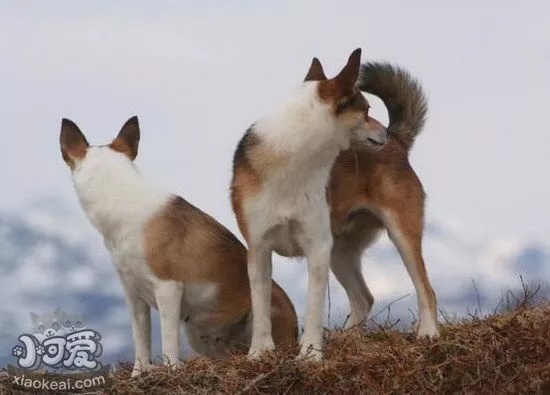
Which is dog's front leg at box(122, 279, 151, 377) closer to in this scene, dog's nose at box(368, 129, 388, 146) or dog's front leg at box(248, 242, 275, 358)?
dog's front leg at box(248, 242, 275, 358)

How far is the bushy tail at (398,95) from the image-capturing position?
9617 millimetres

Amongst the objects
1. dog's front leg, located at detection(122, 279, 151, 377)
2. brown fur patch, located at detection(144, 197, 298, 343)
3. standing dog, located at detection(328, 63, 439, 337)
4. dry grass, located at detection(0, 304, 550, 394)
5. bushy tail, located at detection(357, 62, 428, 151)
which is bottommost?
dry grass, located at detection(0, 304, 550, 394)

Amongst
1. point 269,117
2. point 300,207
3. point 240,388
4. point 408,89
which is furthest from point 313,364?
point 408,89

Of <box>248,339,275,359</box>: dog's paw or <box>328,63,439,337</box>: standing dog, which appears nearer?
<box>248,339,275,359</box>: dog's paw

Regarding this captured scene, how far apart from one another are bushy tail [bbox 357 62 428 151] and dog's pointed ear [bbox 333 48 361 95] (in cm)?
136

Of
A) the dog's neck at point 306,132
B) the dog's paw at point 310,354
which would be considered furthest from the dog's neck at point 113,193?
the dog's paw at point 310,354

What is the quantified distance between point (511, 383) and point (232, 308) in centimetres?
227

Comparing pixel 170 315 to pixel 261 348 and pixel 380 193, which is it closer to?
Answer: pixel 261 348

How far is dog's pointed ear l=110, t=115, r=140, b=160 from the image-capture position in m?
8.91

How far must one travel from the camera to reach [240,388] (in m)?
7.94

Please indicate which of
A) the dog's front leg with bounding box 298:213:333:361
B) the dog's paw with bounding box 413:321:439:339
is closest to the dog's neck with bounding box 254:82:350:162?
the dog's front leg with bounding box 298:213:333:361

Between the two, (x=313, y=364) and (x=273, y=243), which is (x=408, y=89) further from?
(x=313, y=364)

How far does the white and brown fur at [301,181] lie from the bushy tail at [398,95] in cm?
121

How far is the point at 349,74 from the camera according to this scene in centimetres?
818
